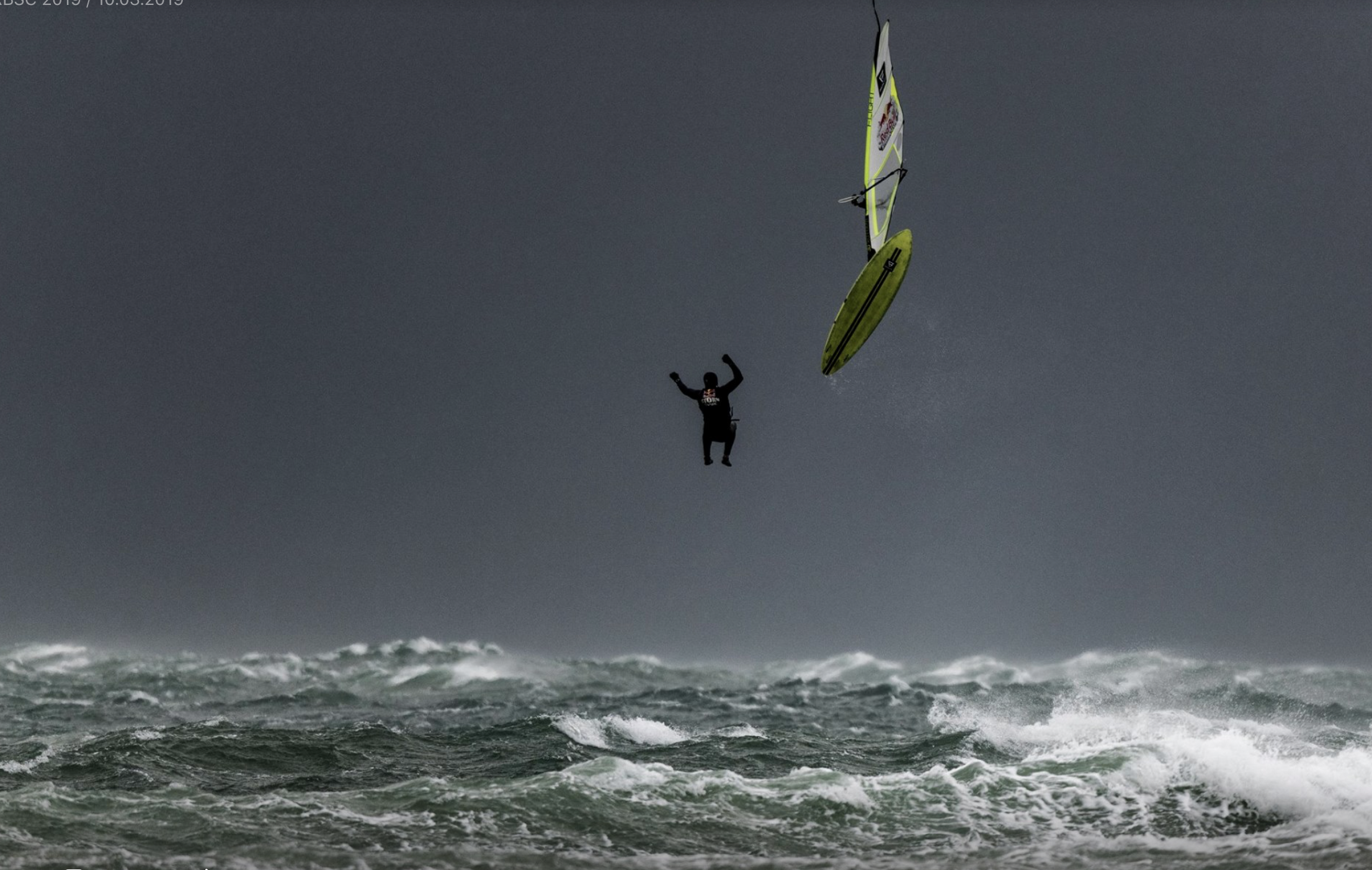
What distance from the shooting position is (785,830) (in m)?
10.3

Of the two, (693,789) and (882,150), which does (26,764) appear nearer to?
Result: (693,789)

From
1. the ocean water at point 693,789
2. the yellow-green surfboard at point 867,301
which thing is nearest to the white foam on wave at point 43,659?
the ocean water at point 693,789

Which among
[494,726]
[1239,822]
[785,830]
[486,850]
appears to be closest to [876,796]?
[785,830]

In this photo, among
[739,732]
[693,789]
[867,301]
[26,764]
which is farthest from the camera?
[739,732]

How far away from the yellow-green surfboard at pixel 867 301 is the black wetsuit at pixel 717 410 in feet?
5.92

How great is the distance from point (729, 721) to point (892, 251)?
984cm

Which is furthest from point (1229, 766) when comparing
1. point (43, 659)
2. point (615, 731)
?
point (43, 659)

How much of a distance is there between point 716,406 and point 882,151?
456 cm

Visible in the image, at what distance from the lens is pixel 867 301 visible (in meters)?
14.4

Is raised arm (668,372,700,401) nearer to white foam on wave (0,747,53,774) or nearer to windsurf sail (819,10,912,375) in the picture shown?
windsurf sail (819,10,912,375)

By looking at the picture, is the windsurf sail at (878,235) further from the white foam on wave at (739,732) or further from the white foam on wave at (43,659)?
the white foam on wave at (43,659)

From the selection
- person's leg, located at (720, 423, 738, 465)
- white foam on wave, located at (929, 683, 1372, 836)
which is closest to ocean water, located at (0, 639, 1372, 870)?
white foam on wave, located at (929, 683, 1372, 836)

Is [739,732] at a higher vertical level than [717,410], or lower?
lower

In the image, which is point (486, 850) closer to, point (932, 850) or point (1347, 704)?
point (932, 850)
